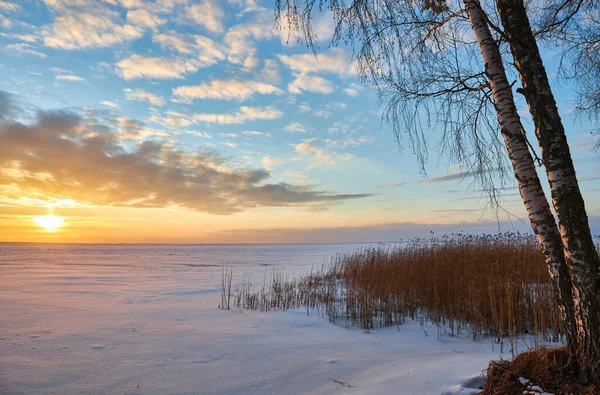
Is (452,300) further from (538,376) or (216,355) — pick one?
(216,355)

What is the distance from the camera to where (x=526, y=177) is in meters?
2.54

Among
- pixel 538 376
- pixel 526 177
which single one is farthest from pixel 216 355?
pixel 526 177

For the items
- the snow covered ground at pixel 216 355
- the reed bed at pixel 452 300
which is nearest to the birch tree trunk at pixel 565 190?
the snow covered ground at pixel 216 355

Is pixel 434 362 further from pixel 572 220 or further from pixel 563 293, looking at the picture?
pixel 572 220

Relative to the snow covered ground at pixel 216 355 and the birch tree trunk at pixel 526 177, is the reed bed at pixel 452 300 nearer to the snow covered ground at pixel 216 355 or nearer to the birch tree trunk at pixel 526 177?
the snow covered ground at pixel 216 355

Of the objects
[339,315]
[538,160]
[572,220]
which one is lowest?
[339,315]

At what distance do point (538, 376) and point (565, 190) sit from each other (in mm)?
1368

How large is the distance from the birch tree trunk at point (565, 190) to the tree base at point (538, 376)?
9 centimetres

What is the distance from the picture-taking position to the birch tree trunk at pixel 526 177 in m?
2.42

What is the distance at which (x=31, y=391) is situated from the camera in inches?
120

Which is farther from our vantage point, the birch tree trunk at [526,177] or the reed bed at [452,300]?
the reed bed at [452,300]

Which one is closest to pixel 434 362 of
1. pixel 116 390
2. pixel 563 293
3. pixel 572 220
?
pixel 563 293

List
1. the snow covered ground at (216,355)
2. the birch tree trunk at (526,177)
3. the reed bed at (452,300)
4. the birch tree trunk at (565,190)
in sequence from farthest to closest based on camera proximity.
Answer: the reed bed at (452,300) → the snow covered ground at (216,355) → the birch tree trunk at (526,177) → the birch tree trunk at (565,190)

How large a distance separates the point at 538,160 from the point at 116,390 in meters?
4.18
